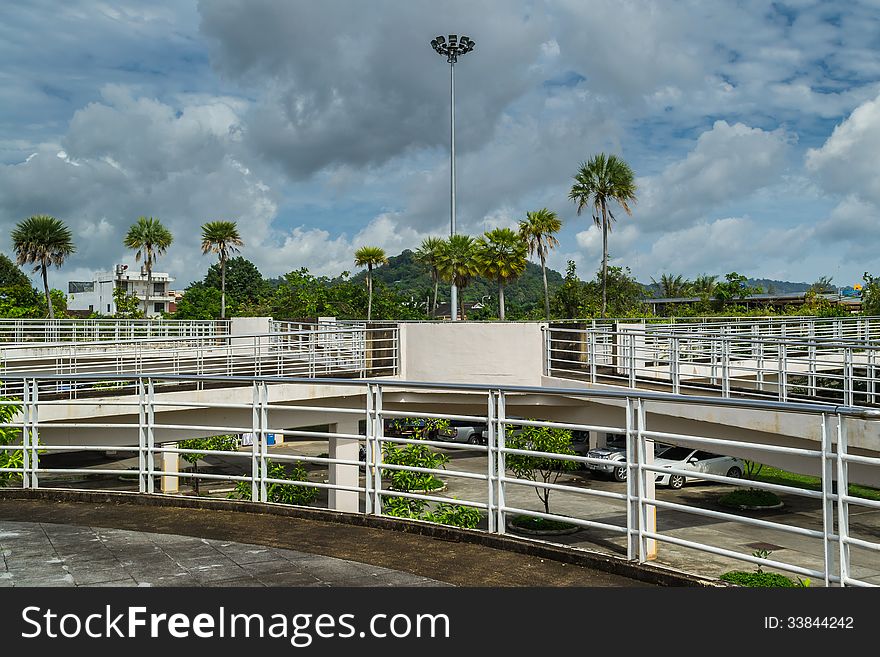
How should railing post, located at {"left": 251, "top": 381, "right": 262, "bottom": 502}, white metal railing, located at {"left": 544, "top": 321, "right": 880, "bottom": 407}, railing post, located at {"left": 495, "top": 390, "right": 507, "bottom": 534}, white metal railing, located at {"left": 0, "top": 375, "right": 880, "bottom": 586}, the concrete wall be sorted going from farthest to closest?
1. the concrete wall
2. white metal railing, located at {"left": 544, "top": 321, "right": 880, "bottom": 407}
3. railing post, located at {"left": 251, "top": 381, "right": 262, "bottom": 502}
4. railing post, located at {"left": 495, "top": 390, "right": 507, "bottom": 534}
5. white metal railing, located at {"left": 0, "top": 375, "right": 880, "bottom": 586}

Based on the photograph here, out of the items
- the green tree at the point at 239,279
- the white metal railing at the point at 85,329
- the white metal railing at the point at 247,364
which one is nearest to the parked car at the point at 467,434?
the white metal railing at the point at 85,329

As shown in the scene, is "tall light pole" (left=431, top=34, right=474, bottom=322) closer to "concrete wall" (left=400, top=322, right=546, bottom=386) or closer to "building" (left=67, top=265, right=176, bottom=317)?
"concrete wall" (left=400, top=322, right=546, bottom=386)

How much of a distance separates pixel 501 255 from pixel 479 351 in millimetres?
28050

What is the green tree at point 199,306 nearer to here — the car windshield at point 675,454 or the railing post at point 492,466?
the car windshield at point 675,454

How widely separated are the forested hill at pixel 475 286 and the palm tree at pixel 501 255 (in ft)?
94.0

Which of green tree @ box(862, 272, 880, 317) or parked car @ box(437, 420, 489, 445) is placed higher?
green tree @ box(862, 272, 880, 317)

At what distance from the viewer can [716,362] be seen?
2100 centimetres

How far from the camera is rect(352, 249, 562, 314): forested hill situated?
8919 cm

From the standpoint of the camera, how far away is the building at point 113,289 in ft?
300

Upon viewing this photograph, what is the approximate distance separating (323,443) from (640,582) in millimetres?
38489

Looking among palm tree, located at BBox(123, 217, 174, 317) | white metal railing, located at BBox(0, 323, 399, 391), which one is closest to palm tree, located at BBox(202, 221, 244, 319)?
palm tree, located at BBox(123, 217, 174, 317)

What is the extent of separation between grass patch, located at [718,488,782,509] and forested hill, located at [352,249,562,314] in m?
47.6
